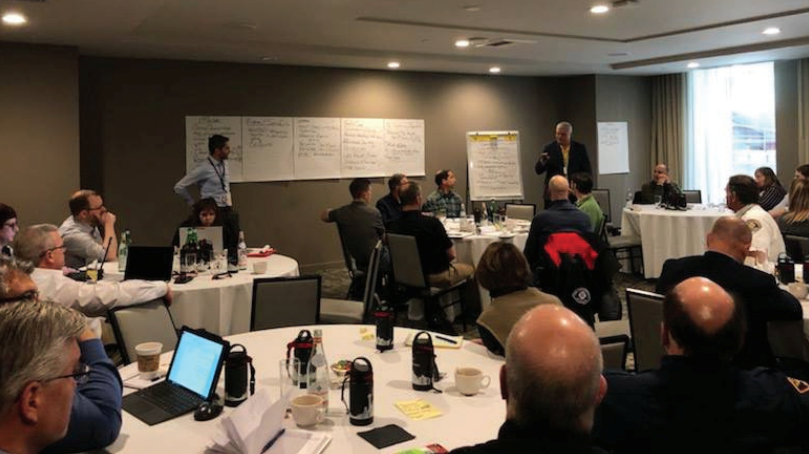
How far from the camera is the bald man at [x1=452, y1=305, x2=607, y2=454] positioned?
1.26 m

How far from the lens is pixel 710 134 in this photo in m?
10.1

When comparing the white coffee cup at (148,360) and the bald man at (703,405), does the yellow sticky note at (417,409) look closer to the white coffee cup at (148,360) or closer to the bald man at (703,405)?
the bald man at (703,405)

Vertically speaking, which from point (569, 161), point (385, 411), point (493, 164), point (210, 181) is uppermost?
point (493, 164)

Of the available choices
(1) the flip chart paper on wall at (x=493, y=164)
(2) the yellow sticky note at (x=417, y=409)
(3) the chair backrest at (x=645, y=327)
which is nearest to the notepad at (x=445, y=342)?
(2) the yellow sticky note at (x=417, y=409)

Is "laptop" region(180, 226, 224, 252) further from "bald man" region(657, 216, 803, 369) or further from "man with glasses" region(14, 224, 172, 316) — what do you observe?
"bald man" region(657, 216, 803, 369)

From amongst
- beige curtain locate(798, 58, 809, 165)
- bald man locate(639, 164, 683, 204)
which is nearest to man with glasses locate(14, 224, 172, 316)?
bald man locate(639, 164, 683, 204)

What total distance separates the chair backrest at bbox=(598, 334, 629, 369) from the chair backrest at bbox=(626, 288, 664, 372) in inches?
21.4

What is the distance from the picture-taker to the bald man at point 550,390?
4.12ft

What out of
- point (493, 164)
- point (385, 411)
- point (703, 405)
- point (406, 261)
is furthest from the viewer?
point (493, 164)

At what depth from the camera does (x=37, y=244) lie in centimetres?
329

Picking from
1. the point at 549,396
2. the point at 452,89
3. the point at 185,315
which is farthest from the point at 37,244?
the point at 452,89

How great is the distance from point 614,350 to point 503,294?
607mm

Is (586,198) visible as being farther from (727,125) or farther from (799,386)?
(727,125)

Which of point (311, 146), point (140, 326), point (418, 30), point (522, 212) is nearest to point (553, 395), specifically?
point (140, 326)
